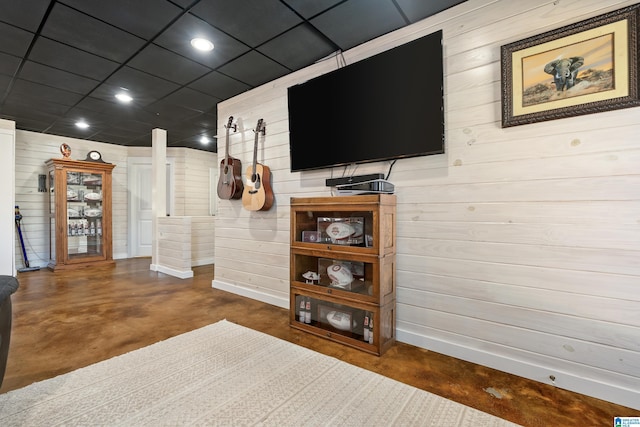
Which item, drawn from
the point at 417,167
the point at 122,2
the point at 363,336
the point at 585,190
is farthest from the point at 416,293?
the point at 122,2

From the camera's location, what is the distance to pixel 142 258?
5.98 metres

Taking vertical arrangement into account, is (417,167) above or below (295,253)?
above

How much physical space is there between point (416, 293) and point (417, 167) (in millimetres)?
898

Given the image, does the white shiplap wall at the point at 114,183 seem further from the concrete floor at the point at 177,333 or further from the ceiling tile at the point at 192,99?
the ceiling tile at the point at 192,99

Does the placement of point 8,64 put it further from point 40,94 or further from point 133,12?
point 133,12

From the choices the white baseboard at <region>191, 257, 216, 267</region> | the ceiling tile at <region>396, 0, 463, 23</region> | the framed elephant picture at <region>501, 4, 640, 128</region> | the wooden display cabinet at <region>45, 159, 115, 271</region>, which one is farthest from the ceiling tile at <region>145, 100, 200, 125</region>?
the framed elephant picture at <region>501, 4, 640, 128</region>

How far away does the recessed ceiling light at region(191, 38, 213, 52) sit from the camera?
7.67 ft

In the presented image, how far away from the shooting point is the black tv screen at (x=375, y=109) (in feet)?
6.47

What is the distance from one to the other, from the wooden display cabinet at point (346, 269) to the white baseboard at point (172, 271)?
7.92ft

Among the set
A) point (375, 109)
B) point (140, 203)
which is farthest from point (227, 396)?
point (140, 203)

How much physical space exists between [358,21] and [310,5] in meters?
0.37

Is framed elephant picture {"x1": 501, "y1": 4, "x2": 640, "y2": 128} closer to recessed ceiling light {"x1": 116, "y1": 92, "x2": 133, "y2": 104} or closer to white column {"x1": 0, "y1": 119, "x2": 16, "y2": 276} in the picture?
recessed ceiling light {"x1": 116, "y1": 92, "x2": 133, "y2": 104}

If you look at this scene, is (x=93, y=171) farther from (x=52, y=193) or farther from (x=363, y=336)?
(x=363, y=336)

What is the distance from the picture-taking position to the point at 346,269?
2215 mm
